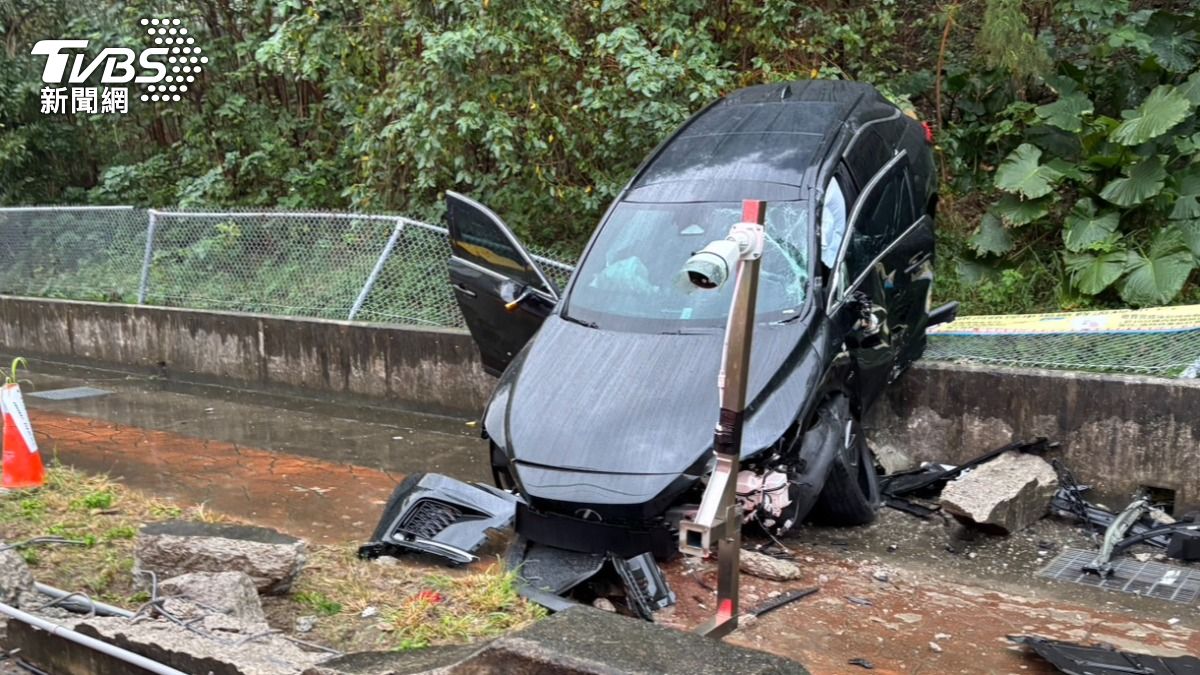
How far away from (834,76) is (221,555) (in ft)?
21.2

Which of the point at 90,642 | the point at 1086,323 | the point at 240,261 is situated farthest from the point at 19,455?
the point at 1086,323

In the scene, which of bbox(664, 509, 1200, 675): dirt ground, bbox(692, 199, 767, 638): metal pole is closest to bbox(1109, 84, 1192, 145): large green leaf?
bbox(664, 509, 1200, 675): dirt ground

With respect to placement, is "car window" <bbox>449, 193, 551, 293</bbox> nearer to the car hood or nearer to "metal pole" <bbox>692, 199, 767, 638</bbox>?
the car hood

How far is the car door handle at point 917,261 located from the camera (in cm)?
625

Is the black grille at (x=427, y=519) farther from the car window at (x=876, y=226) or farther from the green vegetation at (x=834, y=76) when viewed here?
the green vegetation at (x=834, y=76)

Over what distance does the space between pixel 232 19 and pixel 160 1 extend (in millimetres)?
827

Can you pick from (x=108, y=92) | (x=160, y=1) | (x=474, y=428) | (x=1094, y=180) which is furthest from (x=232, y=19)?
(x=1094, y=180)

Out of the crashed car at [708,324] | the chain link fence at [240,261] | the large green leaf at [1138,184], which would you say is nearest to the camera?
the crashed car at [708,324]

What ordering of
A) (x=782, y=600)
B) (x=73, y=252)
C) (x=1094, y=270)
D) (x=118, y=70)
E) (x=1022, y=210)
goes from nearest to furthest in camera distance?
1. (x=782, y=600)
2. (x=1094, y=270)
3. (x=1022, y=210)
4. (x=73, y=252)
5. (x=118, y=70)

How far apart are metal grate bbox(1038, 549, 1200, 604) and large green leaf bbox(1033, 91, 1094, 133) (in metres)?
4.47

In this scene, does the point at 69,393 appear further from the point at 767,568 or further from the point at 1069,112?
the point at 1069,112

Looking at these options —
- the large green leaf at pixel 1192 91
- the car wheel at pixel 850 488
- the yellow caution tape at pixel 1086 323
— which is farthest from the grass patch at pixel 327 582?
the large green leaf at pixel 1192 91

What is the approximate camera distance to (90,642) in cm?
379

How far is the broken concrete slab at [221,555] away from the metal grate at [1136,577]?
11.6 ft
